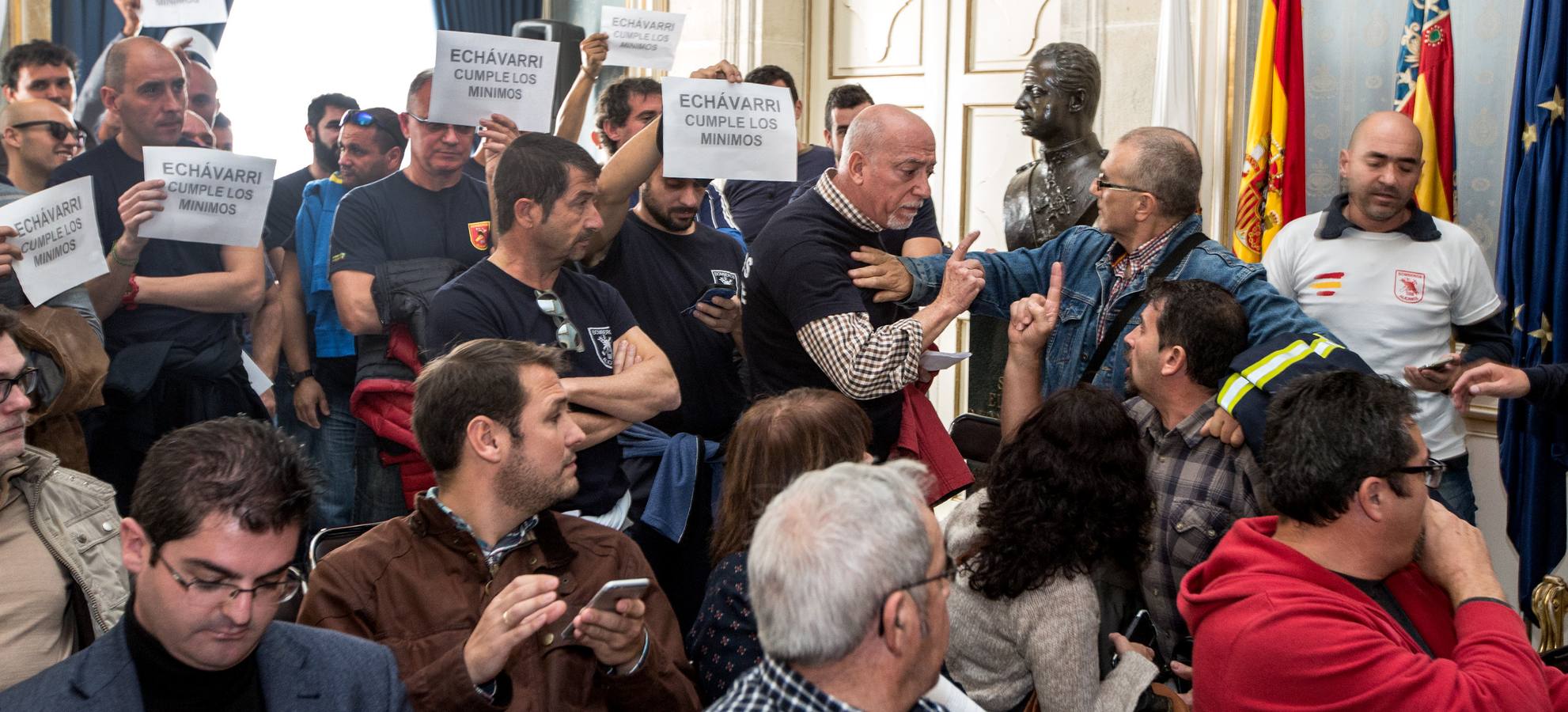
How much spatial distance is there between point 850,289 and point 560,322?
68 cm

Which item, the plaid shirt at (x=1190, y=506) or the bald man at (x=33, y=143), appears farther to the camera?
the bald man at (x=33, y=143)

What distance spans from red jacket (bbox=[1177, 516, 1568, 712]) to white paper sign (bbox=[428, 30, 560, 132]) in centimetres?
249

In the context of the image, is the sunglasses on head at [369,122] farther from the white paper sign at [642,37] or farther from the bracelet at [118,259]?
the bracelet at [118,259]

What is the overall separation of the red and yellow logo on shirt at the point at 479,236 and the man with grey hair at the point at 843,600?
2875mm

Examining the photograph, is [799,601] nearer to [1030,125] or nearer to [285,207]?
[1030,125]

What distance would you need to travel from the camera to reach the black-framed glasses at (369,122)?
15.8ft

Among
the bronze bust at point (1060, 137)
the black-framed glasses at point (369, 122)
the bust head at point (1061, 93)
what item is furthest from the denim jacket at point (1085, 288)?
the black-framed glasses at point (369, 122)

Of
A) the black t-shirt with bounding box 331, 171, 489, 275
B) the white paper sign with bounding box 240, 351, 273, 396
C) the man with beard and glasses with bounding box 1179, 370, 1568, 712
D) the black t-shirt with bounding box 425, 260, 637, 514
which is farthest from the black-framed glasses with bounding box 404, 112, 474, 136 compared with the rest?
the man with beard and glasses with bounding box 1179, 370, 1568, 712

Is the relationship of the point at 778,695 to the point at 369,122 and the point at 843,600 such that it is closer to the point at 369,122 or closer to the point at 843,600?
the point at 843,600

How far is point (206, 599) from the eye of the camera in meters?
1.83

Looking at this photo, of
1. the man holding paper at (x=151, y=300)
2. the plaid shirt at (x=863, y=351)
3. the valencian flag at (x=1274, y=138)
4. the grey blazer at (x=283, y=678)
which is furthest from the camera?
the valencian flag at (x=1274, y=138)

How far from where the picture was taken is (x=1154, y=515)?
2627mm

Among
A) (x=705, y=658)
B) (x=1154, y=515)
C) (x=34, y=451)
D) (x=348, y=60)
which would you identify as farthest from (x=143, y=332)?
(x=348, y=60)

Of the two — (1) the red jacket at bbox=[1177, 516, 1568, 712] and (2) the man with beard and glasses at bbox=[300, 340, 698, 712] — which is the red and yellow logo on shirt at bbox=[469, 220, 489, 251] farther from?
(1) the red jacket at bbox=[1177, 516, 1568, 712]
